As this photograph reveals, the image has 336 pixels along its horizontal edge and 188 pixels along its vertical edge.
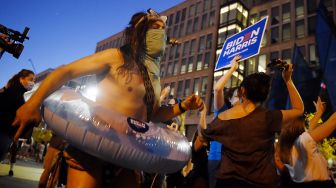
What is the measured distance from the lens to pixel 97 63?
1971 millimetres

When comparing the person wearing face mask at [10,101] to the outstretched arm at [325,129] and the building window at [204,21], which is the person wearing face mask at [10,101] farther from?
the building window at [204,21]

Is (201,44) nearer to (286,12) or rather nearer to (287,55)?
(286,12)

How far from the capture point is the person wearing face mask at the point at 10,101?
11.3 feet

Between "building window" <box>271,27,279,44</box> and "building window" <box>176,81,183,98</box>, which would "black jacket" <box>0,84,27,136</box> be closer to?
"building window" <box>271,27,279,44</box>

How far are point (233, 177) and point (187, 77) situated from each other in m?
40.7

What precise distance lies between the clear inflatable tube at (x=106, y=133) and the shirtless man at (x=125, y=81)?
5.1 inches

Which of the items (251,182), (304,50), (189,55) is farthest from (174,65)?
(251,182)

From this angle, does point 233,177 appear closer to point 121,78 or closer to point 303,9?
point 121,78

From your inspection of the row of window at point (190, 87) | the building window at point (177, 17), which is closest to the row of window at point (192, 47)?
the row of window at point (190, 87)

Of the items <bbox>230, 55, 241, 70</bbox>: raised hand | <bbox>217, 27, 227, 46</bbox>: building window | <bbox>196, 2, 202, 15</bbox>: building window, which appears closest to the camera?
<bbox>230, 55, 241, 70</bbox>: raised hand

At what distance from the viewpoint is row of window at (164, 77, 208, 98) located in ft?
131

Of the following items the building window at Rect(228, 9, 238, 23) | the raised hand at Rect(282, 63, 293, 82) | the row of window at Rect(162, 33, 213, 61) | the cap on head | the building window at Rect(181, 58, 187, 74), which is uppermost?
the building window at Rect(228, 9, 238, 23)

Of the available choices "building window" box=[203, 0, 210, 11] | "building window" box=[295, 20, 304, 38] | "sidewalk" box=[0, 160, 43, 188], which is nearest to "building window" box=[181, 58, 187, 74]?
"building window" box=[203, 0, 210, 11]

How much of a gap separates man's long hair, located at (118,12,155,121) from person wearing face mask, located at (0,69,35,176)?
1845 millimetres
